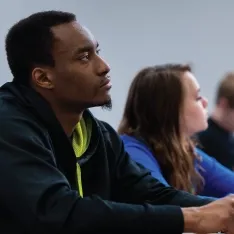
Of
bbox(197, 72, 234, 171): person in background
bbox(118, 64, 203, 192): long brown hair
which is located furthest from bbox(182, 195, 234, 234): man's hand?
bbox(197, 72, 234, 171): person in background

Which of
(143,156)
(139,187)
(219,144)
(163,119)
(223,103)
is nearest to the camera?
(139,187)

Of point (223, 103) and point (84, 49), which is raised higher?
point (84, 49)

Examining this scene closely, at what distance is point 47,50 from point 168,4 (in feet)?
6.21

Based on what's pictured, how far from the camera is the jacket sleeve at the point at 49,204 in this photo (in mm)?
988

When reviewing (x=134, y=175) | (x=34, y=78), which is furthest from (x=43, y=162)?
(x=134, y=175)

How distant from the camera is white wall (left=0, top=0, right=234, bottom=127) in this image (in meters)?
2.76

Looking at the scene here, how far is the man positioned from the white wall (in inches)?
53.6

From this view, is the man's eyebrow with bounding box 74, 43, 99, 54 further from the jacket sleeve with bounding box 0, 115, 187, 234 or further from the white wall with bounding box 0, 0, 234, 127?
the white wall with bounding box 0, 0, 234, 127

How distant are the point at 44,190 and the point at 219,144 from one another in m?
1.69

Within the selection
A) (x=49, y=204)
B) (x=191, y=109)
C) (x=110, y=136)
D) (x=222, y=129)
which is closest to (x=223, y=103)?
(x=222, y=129)

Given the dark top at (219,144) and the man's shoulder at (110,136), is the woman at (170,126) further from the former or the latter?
the dark top at (219,144)

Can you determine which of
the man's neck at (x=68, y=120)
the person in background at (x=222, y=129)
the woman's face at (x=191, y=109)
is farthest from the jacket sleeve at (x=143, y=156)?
the person in background at (x=222, y=129)

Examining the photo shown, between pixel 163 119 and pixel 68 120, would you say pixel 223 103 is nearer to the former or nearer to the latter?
pixel 163 119

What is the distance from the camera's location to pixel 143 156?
1.72 m
